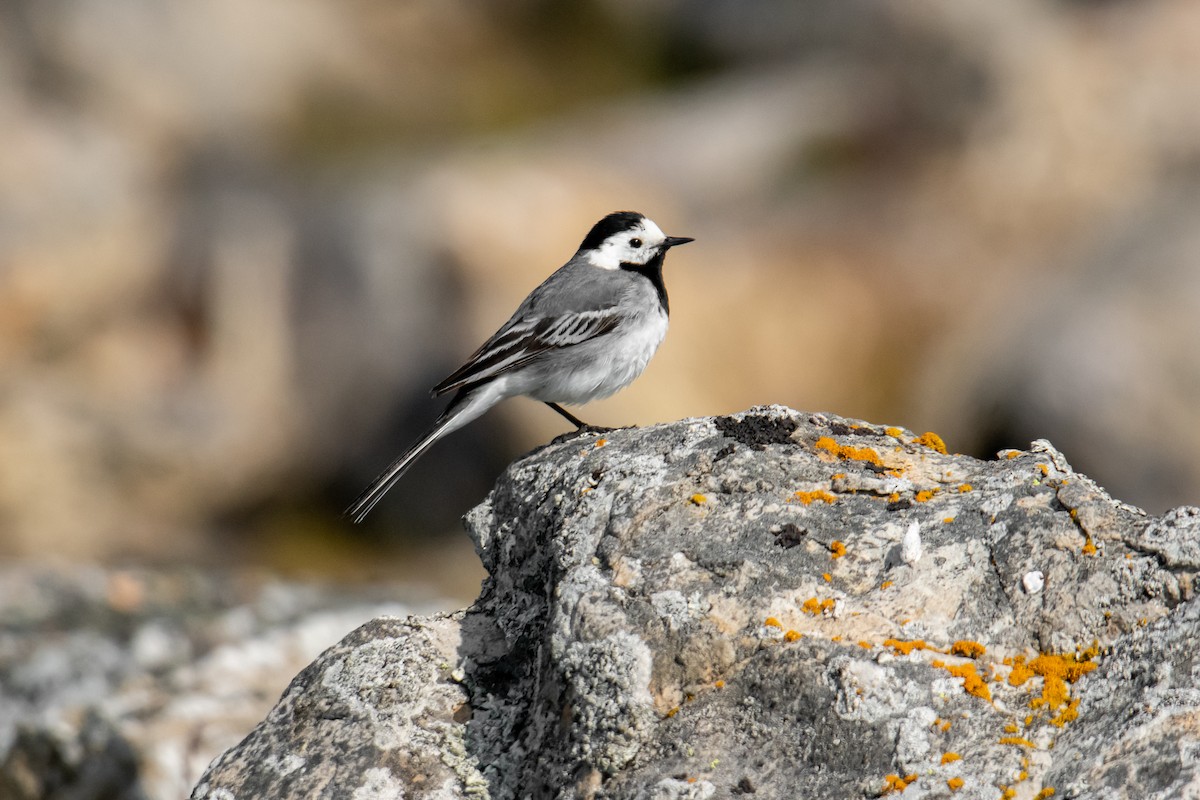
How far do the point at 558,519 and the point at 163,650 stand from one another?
5.33m

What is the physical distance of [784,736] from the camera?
4.86m

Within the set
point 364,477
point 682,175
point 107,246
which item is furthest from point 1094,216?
point 107,246

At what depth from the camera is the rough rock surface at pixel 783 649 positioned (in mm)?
4660

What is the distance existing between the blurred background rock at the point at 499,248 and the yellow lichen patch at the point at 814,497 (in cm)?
1041

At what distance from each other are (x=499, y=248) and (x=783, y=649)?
15004mm

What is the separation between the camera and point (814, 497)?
576 cm

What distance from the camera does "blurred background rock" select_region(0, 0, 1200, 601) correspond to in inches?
714

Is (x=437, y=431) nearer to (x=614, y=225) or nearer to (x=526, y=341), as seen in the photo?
(x=526, y=341)

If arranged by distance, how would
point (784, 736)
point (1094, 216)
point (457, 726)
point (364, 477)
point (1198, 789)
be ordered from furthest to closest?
point (1094, 216)
point (364, 477)
point (457, 726)
point (784, 736)
point (1198, 789)

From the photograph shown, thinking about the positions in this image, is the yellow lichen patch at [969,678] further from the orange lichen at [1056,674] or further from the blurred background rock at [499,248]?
the blurred background rock at [499,248]

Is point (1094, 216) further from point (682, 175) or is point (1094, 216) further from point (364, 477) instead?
point (364, 477)

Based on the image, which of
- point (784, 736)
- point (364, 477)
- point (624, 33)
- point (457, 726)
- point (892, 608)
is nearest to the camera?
point (784, 736)

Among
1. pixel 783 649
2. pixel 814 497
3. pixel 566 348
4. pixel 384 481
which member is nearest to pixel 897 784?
pixel 783 649

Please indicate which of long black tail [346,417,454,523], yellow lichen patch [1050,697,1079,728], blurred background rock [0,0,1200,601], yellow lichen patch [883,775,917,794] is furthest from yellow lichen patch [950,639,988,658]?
blurred background rock [0,0,1200,601]
